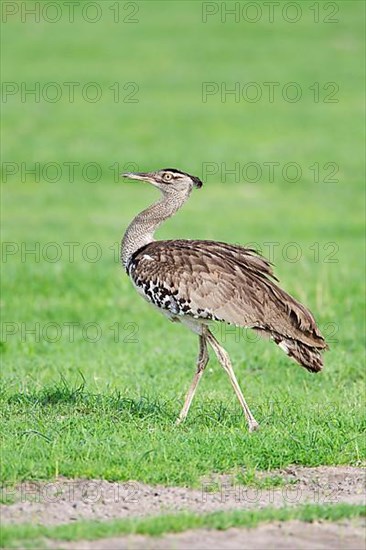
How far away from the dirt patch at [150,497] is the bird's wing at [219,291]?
3.94 ft

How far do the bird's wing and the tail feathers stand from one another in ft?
0.16

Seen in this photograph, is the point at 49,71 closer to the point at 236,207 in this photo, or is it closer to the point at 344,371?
the point at 236,207

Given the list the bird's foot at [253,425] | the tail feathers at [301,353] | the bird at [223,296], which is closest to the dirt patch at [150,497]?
the bird's foot at [253,425]

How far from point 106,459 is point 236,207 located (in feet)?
45.2

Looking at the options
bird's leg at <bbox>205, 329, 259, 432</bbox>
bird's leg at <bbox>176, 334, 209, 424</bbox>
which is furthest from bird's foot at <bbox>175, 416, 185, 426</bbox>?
bird's leg at <bbox>205, 329, 259, 432</bbox>

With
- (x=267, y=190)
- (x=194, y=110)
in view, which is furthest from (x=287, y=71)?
(x=267, y=190)

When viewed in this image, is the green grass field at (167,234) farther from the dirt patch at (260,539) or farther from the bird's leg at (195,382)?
the dirt patch at (260,539)

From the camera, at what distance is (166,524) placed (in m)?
5.73

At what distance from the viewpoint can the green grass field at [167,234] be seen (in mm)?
7156

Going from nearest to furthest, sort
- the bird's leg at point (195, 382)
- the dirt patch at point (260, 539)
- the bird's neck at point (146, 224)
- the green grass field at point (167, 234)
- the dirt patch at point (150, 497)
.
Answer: the dirt patch at point (260, 539) < the dirt patch at point (150, 497) < the green grass field at point (167, 234) < the bird's leg at point (195, 382) < the bird's neck at point (146, 224)

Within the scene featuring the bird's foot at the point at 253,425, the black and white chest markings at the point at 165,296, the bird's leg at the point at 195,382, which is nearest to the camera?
the bird's foot at the point at 253,425

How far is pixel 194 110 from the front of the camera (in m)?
28.0

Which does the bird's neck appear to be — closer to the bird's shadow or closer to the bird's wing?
the bird's wing

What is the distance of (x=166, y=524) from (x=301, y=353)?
220 centimetres
